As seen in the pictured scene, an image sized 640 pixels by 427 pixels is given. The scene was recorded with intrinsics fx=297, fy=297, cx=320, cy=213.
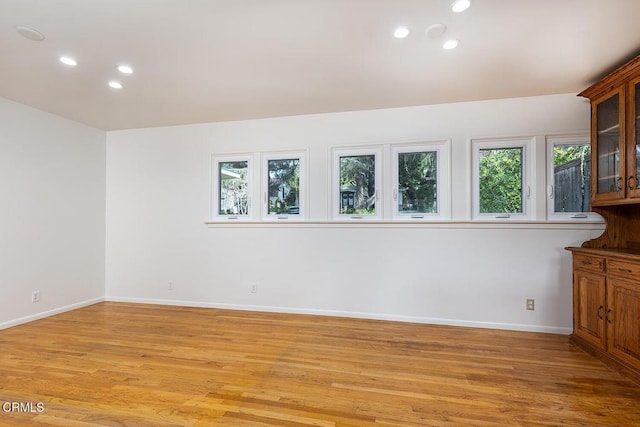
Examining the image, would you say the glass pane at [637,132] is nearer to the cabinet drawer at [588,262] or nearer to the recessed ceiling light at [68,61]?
the cabinet drawer at [588,262]

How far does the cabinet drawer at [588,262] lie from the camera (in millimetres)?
2492

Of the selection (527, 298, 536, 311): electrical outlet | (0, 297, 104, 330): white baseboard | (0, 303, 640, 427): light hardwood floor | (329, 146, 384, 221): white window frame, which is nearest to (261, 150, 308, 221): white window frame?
(329, 146, 384, 221): white window frame

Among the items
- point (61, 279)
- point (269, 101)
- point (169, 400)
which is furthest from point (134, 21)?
point (61, 279)

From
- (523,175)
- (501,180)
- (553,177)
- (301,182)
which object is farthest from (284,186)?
(553,177)

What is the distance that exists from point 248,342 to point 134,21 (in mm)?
2704

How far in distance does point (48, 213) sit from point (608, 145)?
19.5 feet

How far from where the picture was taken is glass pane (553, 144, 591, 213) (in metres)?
3.09

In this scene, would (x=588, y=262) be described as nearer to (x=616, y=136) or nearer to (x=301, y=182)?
(x=616, y=136)

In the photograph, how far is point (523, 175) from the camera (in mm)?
3234

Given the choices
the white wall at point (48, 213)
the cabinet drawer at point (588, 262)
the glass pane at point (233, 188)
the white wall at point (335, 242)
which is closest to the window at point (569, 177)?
the white wall at point (335, 242)

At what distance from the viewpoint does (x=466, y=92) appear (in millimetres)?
3051

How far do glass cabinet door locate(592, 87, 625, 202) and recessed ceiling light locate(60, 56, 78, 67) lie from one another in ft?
14.6

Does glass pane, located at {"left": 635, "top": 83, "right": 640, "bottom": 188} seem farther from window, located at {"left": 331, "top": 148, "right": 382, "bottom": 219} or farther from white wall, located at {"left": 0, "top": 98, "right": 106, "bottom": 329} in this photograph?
white wall, located at {"left": 0, "top": 98, "right": 106, "bottom": 329}

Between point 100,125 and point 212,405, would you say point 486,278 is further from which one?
point 100,125
